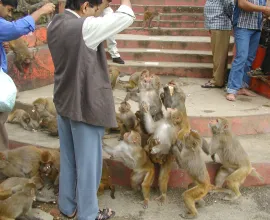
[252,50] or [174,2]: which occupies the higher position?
[174,2]

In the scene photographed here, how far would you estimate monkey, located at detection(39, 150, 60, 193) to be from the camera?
4602 millimetres

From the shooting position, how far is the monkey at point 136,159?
180 inches

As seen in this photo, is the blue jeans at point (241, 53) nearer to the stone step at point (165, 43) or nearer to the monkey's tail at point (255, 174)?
the stone step at point (165, 43)

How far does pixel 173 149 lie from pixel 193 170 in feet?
1.25

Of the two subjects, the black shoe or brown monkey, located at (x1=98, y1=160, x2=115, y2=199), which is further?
the black shoe

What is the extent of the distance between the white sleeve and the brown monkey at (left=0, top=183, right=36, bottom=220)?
176 cm

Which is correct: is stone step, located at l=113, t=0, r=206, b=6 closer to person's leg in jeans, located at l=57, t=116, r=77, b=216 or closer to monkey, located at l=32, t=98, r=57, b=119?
monkey, located at l=32, t=98, r=57, b=119

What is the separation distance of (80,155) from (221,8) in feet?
15.7

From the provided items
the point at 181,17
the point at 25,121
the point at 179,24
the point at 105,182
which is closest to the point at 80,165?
the point at 105,182

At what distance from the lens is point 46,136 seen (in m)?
5.90

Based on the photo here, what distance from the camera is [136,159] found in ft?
15.0

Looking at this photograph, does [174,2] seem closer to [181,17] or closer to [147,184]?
[181,17]

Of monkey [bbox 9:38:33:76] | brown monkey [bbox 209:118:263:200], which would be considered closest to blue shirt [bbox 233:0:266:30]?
brown monkey [bbox 209:118:263:200]

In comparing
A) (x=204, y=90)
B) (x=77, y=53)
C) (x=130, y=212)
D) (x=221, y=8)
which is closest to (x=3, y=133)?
(x=130, y=212)
